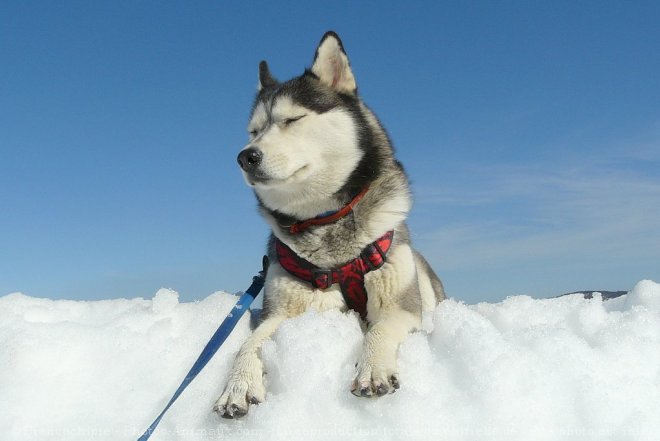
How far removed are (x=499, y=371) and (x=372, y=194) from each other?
1.87m

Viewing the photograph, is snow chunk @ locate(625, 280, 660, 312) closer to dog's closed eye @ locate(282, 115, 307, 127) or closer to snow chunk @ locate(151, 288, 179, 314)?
dog's closed eye @ locate(282, 115, 307, 127)

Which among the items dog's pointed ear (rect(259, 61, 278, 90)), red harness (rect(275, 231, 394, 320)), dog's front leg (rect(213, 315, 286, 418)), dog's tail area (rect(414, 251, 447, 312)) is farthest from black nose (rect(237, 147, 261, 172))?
dog's tail area (rect(414, 251, 447, 312))

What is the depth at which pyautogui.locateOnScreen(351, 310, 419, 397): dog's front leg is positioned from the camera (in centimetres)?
309

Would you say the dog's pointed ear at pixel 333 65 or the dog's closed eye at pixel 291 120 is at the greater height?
the dog's pointed ear at pixel 333 65

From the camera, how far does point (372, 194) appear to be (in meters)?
4.52

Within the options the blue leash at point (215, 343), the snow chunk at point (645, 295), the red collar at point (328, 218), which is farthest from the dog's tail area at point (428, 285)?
the snow chunk at point (645, 295)

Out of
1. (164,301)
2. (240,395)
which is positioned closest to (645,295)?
(240,395)

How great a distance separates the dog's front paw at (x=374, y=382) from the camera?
308 cm

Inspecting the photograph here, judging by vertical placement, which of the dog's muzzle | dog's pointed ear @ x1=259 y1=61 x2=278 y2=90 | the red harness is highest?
dog's pointed ear @ x1=259 y1=61 x2=278 y2=90

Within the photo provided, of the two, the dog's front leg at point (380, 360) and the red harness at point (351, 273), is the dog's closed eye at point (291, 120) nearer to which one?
the red harness at point (351, 273)

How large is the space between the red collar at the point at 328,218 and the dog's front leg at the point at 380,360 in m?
1.00

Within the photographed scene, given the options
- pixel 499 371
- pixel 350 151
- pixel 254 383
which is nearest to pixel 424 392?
pixel 499 371

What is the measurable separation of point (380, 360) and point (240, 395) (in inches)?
35.6

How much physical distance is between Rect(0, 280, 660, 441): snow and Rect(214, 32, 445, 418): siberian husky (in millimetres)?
371
